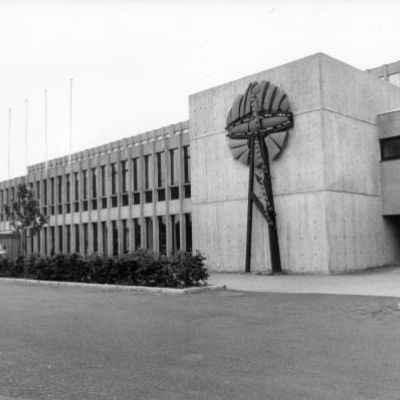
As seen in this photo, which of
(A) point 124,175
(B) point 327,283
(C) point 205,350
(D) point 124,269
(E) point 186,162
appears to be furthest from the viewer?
(A) point 124,175

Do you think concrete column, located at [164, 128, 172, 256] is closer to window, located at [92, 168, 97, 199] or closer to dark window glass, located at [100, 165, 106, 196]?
dark window glass, located at [100, 165, 106, 196]

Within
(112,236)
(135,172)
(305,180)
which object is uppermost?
(135,172)

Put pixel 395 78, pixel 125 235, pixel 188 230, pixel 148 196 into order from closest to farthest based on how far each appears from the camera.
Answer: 1. pixel 188 230
2. pixel 148 196
3. pixel 125 235
4. pixel 395 78

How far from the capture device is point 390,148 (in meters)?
22.7

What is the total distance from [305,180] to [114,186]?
15.6 metres

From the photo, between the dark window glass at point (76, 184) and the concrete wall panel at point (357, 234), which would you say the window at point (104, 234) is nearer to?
the dark window glass at point (76, 184)

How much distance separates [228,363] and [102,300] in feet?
26.6

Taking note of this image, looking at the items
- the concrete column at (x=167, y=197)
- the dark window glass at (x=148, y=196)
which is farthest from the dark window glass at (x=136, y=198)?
the concrete column at (x=167, y=197)

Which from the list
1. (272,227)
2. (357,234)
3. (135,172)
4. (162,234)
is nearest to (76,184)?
(135,172)

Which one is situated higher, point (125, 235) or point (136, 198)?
point (136, 198)

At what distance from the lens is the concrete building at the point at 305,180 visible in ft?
65.7

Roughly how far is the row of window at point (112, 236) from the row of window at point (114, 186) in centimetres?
115

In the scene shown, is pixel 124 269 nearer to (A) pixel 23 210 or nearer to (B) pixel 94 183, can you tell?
(A) pixel 23 210

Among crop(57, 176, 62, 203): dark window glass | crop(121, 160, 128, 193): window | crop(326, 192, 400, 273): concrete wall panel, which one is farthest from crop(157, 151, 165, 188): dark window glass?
crop(57, 176, 62, 203): dark window glass
